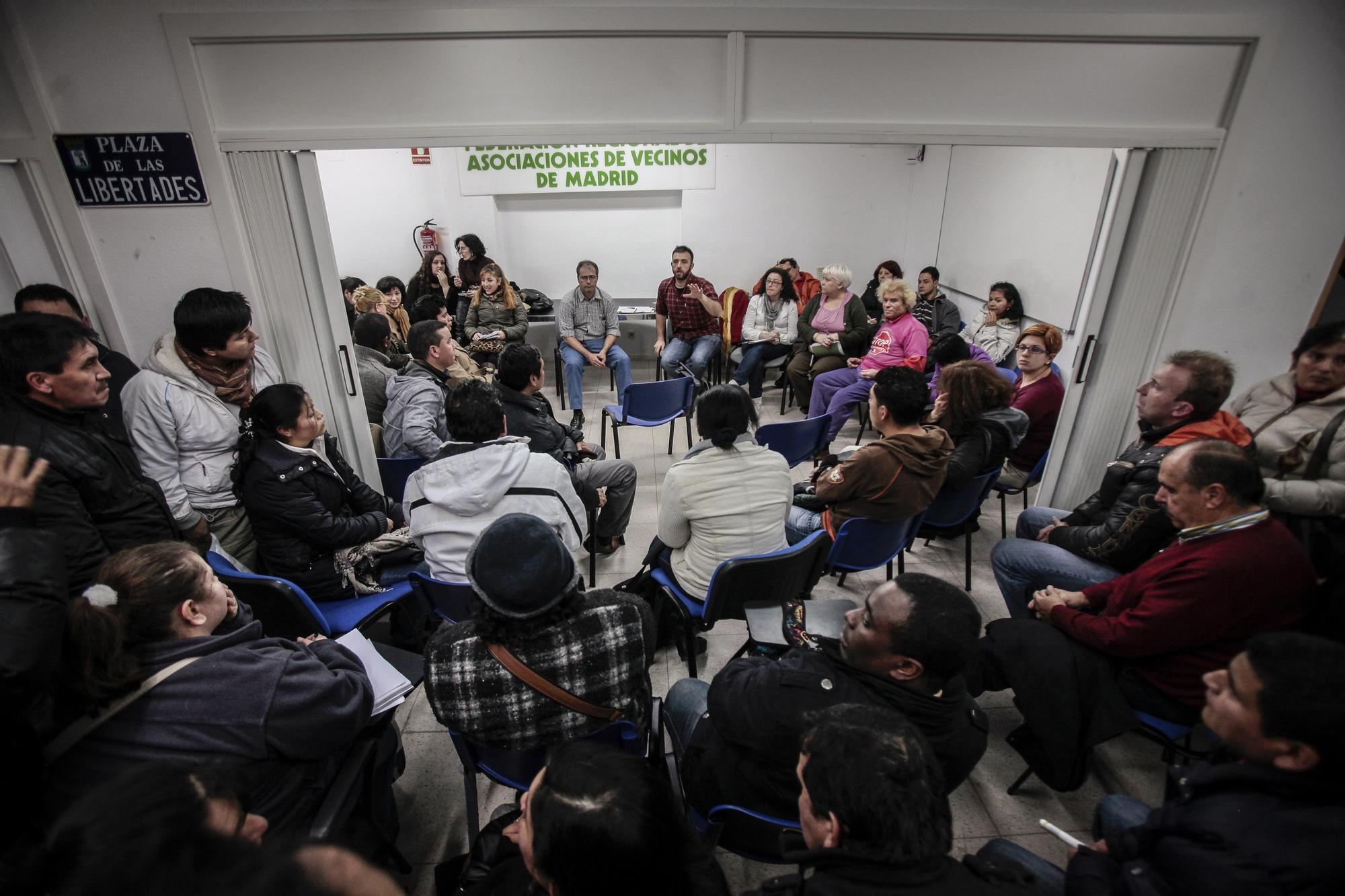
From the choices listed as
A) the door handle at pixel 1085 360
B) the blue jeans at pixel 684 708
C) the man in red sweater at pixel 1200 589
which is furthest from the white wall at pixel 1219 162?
the blue jeans at pixel 684 708

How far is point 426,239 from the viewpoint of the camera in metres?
6.12

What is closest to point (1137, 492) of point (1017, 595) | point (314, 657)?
point (1017, 595)

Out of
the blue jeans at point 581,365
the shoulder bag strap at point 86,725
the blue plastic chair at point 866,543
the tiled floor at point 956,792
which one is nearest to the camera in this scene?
the shoulder bag strap at point 86,725

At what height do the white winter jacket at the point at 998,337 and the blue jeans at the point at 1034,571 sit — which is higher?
the white winter jacket at the point at 998,337

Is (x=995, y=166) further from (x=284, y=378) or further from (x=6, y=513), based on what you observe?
(x=6, y=513)

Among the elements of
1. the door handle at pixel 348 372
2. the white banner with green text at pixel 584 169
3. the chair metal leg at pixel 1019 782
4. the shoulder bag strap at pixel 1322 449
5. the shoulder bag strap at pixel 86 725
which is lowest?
the chair metal leg at pixel 1019 782

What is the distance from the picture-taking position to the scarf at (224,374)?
212 centimetres

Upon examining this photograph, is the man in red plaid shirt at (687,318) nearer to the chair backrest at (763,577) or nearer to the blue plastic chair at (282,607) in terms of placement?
the chair backrest at (763,577)

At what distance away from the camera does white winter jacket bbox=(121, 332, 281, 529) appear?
202cm

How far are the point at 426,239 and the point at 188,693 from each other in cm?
590

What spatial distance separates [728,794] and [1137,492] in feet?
5.70

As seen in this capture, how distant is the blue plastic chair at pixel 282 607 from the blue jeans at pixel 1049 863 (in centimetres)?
177

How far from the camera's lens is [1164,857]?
1.03 m

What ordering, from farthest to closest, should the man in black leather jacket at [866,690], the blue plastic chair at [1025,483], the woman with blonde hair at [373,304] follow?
1. the woman with blonde hair at [373,304]
2. the blue plastic chair at [1025,483]
3. the man in black leather jacket at [866,690]
